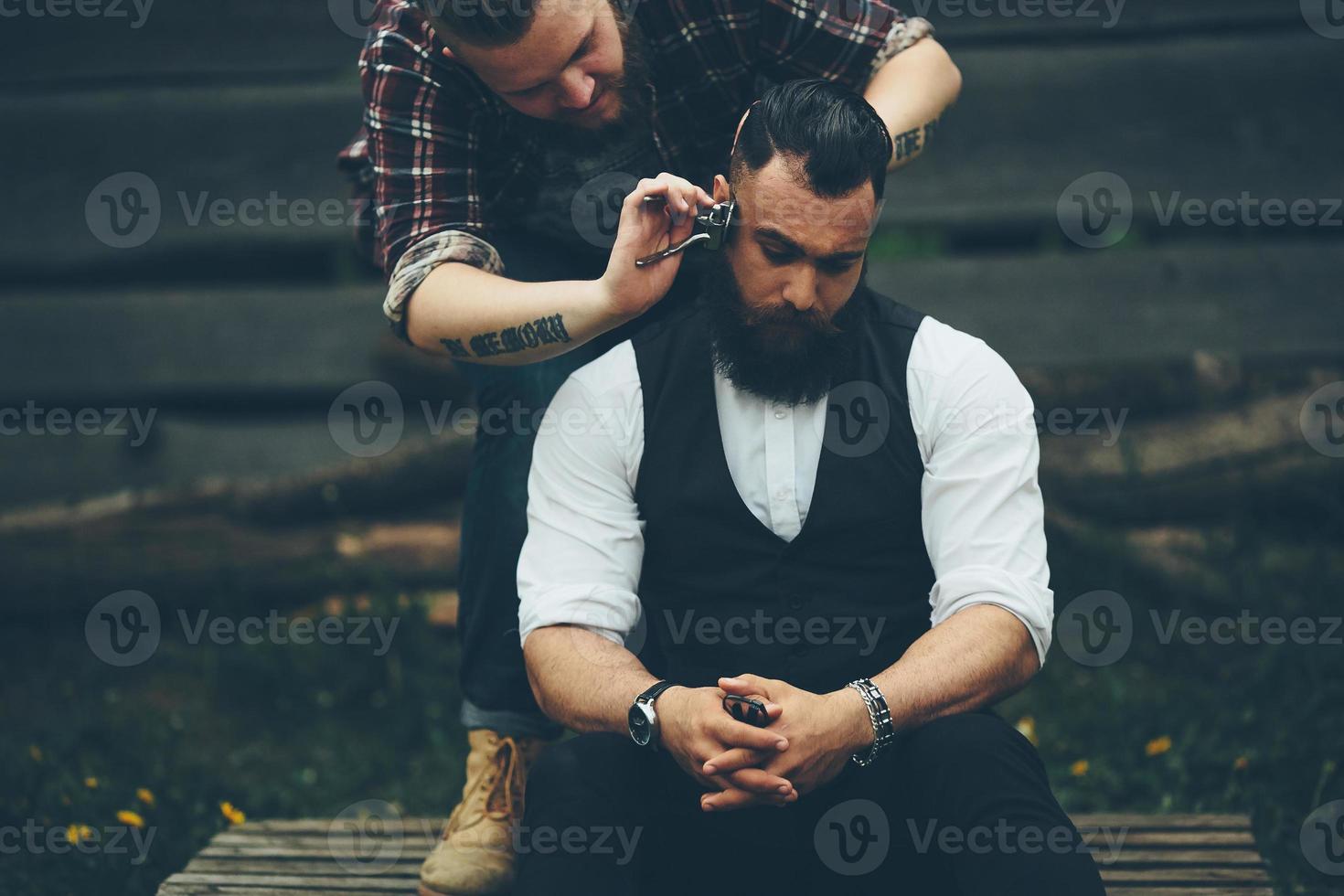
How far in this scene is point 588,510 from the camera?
255cm

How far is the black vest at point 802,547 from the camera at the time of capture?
2496 millimetres

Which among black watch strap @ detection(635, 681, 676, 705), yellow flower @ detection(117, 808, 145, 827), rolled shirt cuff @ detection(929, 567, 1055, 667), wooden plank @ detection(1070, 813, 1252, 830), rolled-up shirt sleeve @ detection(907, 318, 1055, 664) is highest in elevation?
rolled-up shirt sleeve @ detection(907, 318, 1055, 664)

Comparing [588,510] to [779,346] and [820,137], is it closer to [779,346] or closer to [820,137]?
[779,346]

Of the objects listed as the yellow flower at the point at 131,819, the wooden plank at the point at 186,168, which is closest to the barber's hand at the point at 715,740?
the yellow flower at the point at 131,819

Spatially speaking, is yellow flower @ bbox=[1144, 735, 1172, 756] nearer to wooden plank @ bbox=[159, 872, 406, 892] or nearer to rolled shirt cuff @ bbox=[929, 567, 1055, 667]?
rolled shirt cuff @ bbox=[929, 567, 1055, 667]

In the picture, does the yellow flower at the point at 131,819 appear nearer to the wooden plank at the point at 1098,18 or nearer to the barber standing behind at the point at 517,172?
the barber standing behind at the point at 517,172

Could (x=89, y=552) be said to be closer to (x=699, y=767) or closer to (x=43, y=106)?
(x=43, y=106)

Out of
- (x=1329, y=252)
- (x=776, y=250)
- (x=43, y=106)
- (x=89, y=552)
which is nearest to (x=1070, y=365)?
(x=1329, y=252)

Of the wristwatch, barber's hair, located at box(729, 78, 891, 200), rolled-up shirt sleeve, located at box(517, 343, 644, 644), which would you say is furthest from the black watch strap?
barber's hair, located at box(729, 78, 891, 200)

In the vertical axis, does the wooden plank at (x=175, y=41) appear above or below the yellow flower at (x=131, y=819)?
above

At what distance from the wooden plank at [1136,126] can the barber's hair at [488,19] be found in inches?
105

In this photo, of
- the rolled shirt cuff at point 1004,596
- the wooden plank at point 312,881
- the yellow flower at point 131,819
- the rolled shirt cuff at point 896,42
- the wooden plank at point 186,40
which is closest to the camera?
the rolled shirt cuff at point 1004,596

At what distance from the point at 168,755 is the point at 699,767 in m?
2.35

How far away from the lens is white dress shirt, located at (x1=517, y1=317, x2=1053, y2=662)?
2432mm
